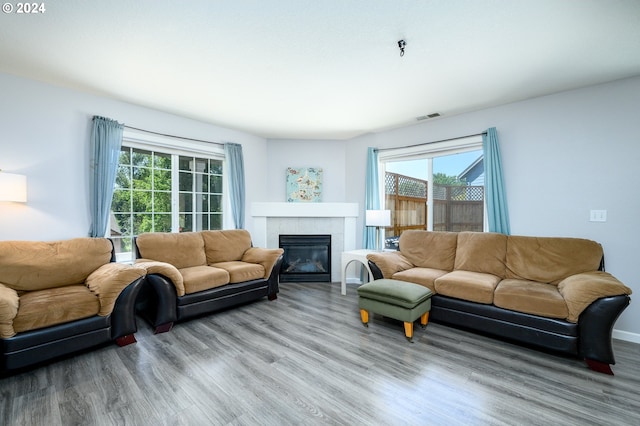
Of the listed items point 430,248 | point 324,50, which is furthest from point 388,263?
point 324,50

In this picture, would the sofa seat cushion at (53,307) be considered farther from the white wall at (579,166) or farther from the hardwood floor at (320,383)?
the white wall at (579,166)

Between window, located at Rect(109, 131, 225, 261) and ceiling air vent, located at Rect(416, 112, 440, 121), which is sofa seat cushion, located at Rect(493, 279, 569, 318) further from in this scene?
window, located at Rect(109, 131, 225, 261)

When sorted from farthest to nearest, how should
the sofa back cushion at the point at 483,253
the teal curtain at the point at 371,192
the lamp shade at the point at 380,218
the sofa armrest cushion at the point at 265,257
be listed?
the teal curtain at the point at 371,192
the lamp shade at the point at 380,218
the sofa armrest cushion at the point at 265,257
the sofa back cushion at the point at 483,253

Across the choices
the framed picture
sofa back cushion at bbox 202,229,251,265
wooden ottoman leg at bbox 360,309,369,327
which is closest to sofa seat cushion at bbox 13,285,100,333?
sofa back cushion at bbox 202,229,251,265

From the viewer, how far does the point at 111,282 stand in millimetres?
2461

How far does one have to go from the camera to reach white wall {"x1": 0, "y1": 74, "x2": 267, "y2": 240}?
2768 mm

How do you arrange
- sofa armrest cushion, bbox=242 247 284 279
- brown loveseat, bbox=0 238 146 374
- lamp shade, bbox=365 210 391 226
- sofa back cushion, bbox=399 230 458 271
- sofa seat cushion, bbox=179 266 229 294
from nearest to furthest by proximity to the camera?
brown loveseat, bbox=0 238 146 374 < sofa seat cushion, bbox=179 266 229 294 < sofa back cushion, bbox=399 230 458 271 < sofa armrest cushion, bbox=242 247 284 279 < lamp shade, bbox=365 210 391 226

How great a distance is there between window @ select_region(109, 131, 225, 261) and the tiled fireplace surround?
2.29 feet

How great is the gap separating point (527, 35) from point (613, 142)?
5.78 ft

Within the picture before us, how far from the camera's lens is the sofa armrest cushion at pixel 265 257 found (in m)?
3.83

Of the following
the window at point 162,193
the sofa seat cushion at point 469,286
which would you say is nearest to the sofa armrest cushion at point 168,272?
the window at point 162,193

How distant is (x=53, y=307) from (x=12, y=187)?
1.23m

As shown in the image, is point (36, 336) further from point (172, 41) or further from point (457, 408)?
point (457, 408)

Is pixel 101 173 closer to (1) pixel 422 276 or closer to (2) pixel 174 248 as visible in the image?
(2) pixel 174 248
